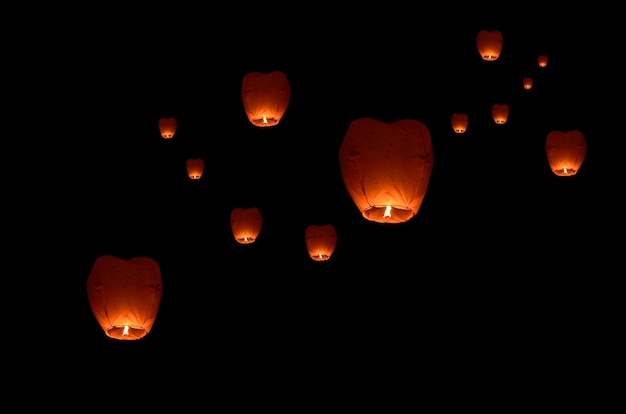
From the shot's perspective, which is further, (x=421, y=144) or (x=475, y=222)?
(x=475, y=222)

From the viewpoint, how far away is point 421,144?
2.48 m

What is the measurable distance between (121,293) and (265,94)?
190cm

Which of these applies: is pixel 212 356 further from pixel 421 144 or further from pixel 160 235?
pixel 421 144

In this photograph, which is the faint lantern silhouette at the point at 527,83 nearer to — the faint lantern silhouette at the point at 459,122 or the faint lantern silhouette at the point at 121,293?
the faint lantern silhouette at the point at 459,122

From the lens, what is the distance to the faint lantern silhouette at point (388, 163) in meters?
2.43

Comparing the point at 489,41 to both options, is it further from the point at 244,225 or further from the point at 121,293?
the point at 121,293

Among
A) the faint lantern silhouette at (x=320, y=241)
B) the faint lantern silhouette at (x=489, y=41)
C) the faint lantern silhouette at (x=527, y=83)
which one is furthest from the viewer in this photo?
the faint lantern silhouette at (x=527, y=83)

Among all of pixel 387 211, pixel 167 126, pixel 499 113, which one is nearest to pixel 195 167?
pixel 167 126

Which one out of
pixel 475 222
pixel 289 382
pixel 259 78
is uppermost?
pixel 259 78

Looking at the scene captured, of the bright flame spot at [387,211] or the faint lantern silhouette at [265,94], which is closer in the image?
the bright flame spot at [387,211]

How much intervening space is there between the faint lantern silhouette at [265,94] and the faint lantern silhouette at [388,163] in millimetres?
2100

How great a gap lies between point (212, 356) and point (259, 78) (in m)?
3.42

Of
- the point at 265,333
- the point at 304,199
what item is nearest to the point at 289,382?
the point at 265,333

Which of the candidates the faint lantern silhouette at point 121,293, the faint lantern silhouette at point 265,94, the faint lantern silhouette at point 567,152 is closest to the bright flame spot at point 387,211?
the faint lantern silhouette at point 121,293
